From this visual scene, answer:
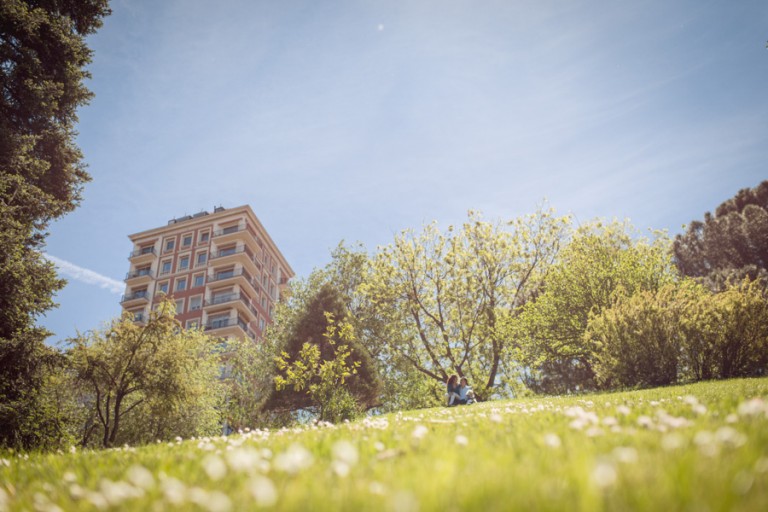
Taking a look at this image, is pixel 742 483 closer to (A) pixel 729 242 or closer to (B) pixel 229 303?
(A) pixel 729 242

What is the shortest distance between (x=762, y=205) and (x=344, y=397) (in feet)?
134

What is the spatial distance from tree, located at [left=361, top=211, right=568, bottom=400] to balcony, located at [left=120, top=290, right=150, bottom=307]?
133 feet

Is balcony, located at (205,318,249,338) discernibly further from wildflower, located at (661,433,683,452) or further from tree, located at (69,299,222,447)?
wildflower, located at (661,433,683,452)

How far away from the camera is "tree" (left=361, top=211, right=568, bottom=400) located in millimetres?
29891

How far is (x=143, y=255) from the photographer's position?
5931 centimetres

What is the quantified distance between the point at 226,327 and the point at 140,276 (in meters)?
17.6

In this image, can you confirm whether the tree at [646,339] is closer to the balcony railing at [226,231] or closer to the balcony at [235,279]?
the balcony at [235,279]

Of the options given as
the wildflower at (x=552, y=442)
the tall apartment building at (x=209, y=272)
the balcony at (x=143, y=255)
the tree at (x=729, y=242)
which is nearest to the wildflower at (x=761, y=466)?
the wildflower at (x=552, y=442)

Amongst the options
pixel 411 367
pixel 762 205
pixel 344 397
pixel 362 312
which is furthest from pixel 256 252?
pixel 762 205

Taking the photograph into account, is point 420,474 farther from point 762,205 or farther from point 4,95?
point 762,205

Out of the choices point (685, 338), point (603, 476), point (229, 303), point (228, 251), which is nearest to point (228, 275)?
point (228, 251)

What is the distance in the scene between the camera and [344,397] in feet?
64.5

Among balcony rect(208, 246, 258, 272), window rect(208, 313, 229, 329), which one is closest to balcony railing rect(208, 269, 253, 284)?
balcony rect(208, 246, 258, 272)

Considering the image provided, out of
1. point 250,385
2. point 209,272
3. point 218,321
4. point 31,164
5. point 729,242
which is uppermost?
point 209,272
